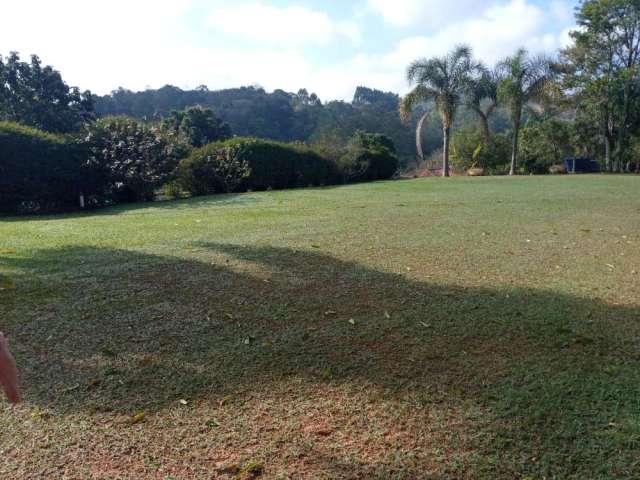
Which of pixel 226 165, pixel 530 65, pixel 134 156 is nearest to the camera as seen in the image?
pixel 134 156

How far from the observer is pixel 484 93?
28.3 meters

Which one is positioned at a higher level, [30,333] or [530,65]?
[530,65]

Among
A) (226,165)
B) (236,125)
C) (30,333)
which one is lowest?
(30,333)

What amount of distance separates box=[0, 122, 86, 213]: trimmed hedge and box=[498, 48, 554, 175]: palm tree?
21886 mm

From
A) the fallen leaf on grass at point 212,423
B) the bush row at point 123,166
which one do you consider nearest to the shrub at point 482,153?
the bush row at point 123,166

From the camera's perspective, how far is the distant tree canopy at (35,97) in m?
28.2

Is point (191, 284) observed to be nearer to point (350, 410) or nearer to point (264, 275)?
point (264, 275)

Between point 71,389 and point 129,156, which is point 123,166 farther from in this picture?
point 71,389

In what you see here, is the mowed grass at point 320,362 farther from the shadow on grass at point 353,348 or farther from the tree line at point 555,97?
the tree line at point 555,97

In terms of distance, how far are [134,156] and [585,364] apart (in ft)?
48.3

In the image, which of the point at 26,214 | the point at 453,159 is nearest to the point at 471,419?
the point at 26,214

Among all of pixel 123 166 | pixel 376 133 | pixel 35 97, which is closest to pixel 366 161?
pixel 376 133

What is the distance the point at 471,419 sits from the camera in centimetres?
238

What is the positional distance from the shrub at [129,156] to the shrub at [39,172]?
0.48 m
